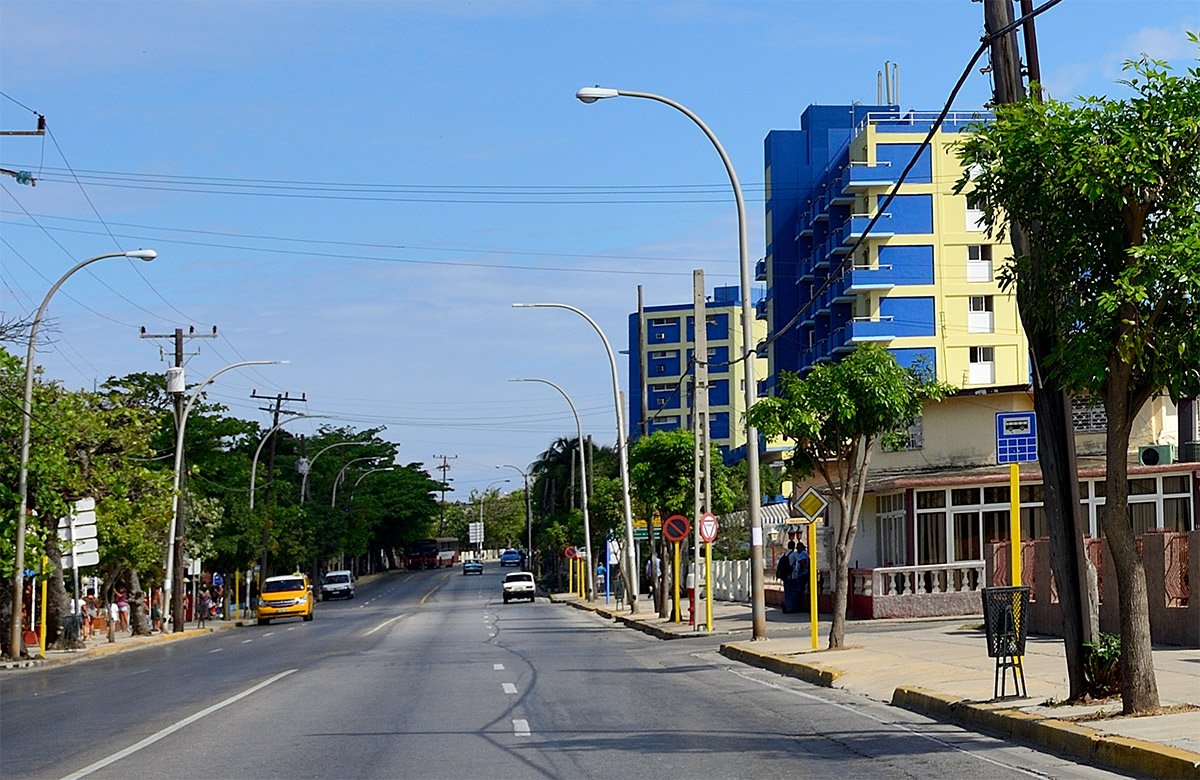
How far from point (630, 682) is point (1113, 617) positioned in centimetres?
760

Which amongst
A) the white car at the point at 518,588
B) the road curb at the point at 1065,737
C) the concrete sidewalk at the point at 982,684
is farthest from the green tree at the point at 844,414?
the white car at the point at 518,588

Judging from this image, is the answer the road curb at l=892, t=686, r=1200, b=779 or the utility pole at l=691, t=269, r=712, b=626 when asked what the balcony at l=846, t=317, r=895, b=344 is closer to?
the utility pole at l=691, t=269, r=712, b=626

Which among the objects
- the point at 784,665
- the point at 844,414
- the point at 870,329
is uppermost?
the point at 870,329

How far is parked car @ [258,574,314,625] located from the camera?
209 ft

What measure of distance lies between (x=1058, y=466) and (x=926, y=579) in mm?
23394

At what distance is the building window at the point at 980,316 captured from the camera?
253 ft

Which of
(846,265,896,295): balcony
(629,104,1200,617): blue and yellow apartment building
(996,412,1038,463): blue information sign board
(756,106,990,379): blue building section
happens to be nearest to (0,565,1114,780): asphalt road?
(996,412,1038,463): blue information sign board

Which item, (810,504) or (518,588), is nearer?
(810,504)

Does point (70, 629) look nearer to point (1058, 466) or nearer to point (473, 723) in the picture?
point (473, 723)

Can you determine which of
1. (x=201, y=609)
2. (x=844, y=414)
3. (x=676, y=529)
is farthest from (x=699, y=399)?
→ (x=201, y=609)

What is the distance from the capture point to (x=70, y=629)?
42281mm

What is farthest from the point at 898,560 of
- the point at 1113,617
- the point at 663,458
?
the point at 1113,617

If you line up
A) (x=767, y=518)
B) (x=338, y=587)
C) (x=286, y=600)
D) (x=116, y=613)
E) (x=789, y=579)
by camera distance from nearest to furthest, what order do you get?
(x=789, y=579)
(x=116, y=613)
(x=767, y=518)
(x=286, y=600)
(x=338, y=587)

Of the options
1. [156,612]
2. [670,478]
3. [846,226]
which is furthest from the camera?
[846,226]
